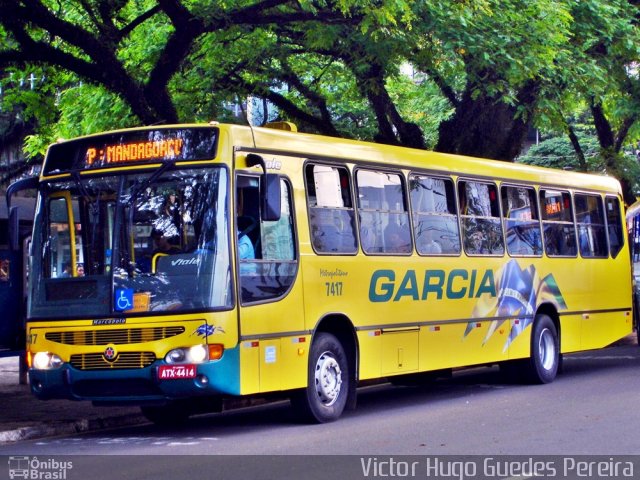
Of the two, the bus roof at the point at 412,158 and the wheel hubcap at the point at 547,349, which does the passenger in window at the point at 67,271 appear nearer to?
the bus roof at the point at 412,158

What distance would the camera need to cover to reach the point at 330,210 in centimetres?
1207

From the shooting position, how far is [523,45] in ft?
52.4

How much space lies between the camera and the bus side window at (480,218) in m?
14.5

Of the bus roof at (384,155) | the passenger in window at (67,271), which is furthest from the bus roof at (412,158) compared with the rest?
the passenger in window at (67,271)

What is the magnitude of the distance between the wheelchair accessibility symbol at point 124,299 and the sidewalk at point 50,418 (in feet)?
7.01

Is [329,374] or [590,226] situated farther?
[590,226]

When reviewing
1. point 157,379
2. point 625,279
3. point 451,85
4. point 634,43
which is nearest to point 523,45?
point 634,43

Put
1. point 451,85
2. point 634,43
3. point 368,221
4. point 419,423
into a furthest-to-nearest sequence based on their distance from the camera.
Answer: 1. point 451,85
2. point 634,43
3. point 368,221
4. point 419,423

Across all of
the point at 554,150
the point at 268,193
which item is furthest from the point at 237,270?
the point at 554,150

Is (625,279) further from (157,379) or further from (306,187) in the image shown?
(157,379)

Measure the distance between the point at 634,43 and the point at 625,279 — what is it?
155 inches

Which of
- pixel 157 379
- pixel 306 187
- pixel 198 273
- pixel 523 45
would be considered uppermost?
pixel 523 45

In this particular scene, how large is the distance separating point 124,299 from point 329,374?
2.47 m

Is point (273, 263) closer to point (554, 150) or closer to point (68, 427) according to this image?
point (68, 427)
